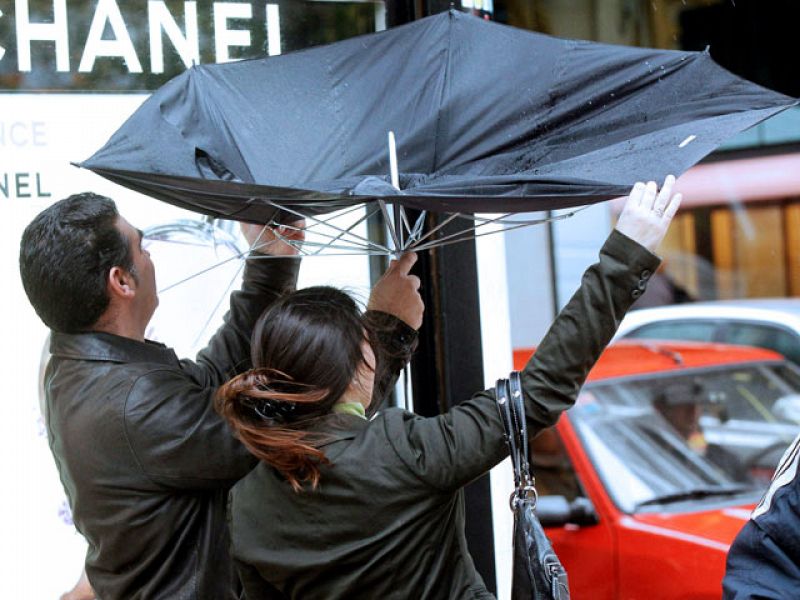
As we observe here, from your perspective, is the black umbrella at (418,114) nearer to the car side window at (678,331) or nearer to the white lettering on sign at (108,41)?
the white lettering on sign at (108,41)

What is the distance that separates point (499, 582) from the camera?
12.0 ft

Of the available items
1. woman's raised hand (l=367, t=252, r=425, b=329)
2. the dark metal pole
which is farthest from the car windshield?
woman's raised hand (l=367, t=252, r=425, b=329)

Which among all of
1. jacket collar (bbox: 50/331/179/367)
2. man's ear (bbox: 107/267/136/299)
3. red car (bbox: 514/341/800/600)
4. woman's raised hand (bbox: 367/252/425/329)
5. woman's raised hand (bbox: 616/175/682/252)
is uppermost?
woman's raised hand (bbox: 616/175/682/252)

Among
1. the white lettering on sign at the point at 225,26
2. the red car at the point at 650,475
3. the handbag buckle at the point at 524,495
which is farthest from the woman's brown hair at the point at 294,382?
the red car at the point at 650,475

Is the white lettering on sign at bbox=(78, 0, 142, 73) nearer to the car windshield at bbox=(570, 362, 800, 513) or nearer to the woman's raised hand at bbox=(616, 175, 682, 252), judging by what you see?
the woman's raised hand at bbox=(616, 175, 682, 252)

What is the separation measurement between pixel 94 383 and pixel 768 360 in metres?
3.68

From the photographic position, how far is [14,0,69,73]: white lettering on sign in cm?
339

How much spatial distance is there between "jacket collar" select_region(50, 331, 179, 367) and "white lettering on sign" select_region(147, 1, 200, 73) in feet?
4.01

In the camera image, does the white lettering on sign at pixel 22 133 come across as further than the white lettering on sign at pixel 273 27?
No

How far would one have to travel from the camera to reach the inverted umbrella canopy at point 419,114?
7.53ft

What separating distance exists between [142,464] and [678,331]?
5429mm

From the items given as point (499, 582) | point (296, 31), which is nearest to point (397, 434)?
point (499, 582)

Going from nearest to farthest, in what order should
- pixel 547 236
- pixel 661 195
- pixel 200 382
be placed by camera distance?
pixel 661 195 → pixel 200 382 → pixel 547 236

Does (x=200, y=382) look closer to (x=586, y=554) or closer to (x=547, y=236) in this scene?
(x=586, y=554)
